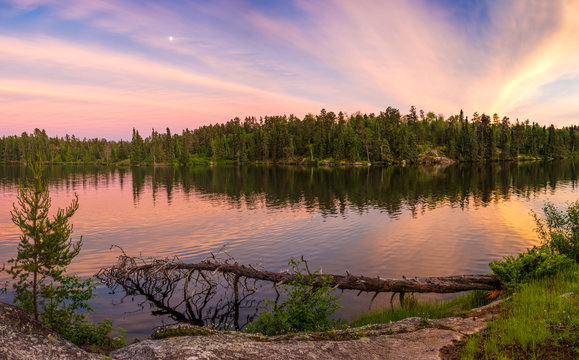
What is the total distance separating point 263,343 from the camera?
998cm

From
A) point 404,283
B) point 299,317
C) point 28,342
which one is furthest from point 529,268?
point 28,342

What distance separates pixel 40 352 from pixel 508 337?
12.7 meters

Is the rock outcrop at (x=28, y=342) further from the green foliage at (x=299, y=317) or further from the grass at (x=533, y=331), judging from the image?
the grass at (x=533, y=331)

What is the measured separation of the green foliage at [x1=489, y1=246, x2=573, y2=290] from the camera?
50.9ft

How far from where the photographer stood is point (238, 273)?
17.5m

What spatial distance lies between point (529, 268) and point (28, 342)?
20.3m

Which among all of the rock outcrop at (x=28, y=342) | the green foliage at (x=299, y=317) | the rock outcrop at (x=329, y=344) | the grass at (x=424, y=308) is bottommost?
the grass at (x=424, y=308)

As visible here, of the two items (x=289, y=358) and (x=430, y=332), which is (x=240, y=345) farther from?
(x=430, y=332)

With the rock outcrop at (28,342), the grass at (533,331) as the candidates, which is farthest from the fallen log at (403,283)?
the rock outcrop at (28,342)

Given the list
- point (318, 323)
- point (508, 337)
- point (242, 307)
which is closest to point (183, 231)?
point (242, 307)

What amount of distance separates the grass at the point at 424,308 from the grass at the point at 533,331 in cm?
331

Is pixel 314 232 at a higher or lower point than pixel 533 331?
lower

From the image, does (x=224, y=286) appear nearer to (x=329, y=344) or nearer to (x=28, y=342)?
(x=329, y=344)

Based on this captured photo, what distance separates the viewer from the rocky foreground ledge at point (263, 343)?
25.7ft
